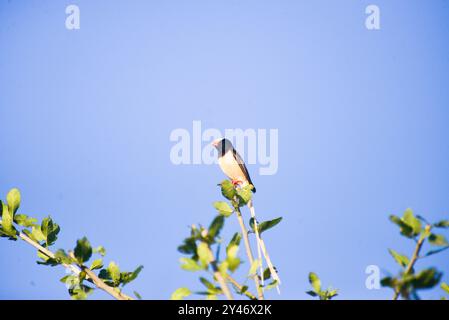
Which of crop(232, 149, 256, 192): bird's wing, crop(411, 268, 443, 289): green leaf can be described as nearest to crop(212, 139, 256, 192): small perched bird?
crop(232, 149, 256, 192): bird's wing

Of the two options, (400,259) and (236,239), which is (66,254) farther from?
(400,259)

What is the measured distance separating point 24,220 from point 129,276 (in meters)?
0.72

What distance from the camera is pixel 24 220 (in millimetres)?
2240

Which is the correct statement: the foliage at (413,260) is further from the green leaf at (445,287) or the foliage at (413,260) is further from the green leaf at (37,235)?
the green leaf at (37,235)

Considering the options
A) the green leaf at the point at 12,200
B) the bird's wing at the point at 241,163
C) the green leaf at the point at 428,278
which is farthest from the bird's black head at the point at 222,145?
the green leaf at the point at 428,278

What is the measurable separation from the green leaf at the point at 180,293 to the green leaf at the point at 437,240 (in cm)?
104

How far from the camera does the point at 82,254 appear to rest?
185 cm

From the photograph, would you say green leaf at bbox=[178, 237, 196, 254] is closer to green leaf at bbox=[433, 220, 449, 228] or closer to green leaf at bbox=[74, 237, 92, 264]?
green leaf at bbox=[74, 237, 92, 264]

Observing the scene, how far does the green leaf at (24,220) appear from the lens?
2219 mm

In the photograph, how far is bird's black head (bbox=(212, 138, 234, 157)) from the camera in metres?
7.12

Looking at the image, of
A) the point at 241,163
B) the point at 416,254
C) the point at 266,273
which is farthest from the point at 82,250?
the point at 241,163

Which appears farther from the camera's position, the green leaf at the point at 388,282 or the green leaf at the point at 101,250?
the green leaf at the point at 101,250

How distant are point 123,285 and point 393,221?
1.52 meters
